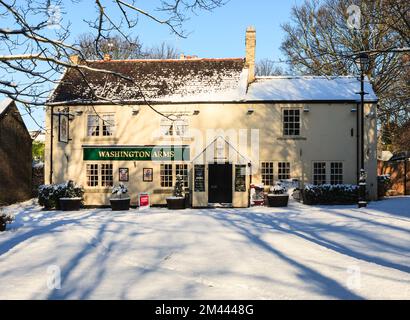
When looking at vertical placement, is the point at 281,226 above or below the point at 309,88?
below

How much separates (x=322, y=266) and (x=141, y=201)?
15.8 m

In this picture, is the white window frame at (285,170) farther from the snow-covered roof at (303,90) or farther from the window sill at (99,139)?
the window sill at (99,139)

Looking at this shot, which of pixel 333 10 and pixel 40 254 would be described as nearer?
pixel 40 254

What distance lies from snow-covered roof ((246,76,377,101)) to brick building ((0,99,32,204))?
1482cm

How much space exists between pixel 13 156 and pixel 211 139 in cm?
1277

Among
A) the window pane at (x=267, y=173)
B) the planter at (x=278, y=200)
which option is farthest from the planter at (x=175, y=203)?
the window pane at (x=267, y=173)

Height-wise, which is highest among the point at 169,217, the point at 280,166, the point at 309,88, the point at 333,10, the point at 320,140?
the point at 333,10

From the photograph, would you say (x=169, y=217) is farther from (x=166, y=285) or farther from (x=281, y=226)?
(x=166, y=285)

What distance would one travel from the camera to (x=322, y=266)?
27.8 ft

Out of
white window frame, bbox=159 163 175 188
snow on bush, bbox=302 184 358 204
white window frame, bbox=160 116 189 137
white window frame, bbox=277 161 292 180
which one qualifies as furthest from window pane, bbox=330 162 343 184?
white window frame, bbox=159 163 175 188

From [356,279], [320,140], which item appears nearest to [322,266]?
[356,279]

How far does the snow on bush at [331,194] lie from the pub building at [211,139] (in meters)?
1.46

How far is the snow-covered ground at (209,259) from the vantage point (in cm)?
690
